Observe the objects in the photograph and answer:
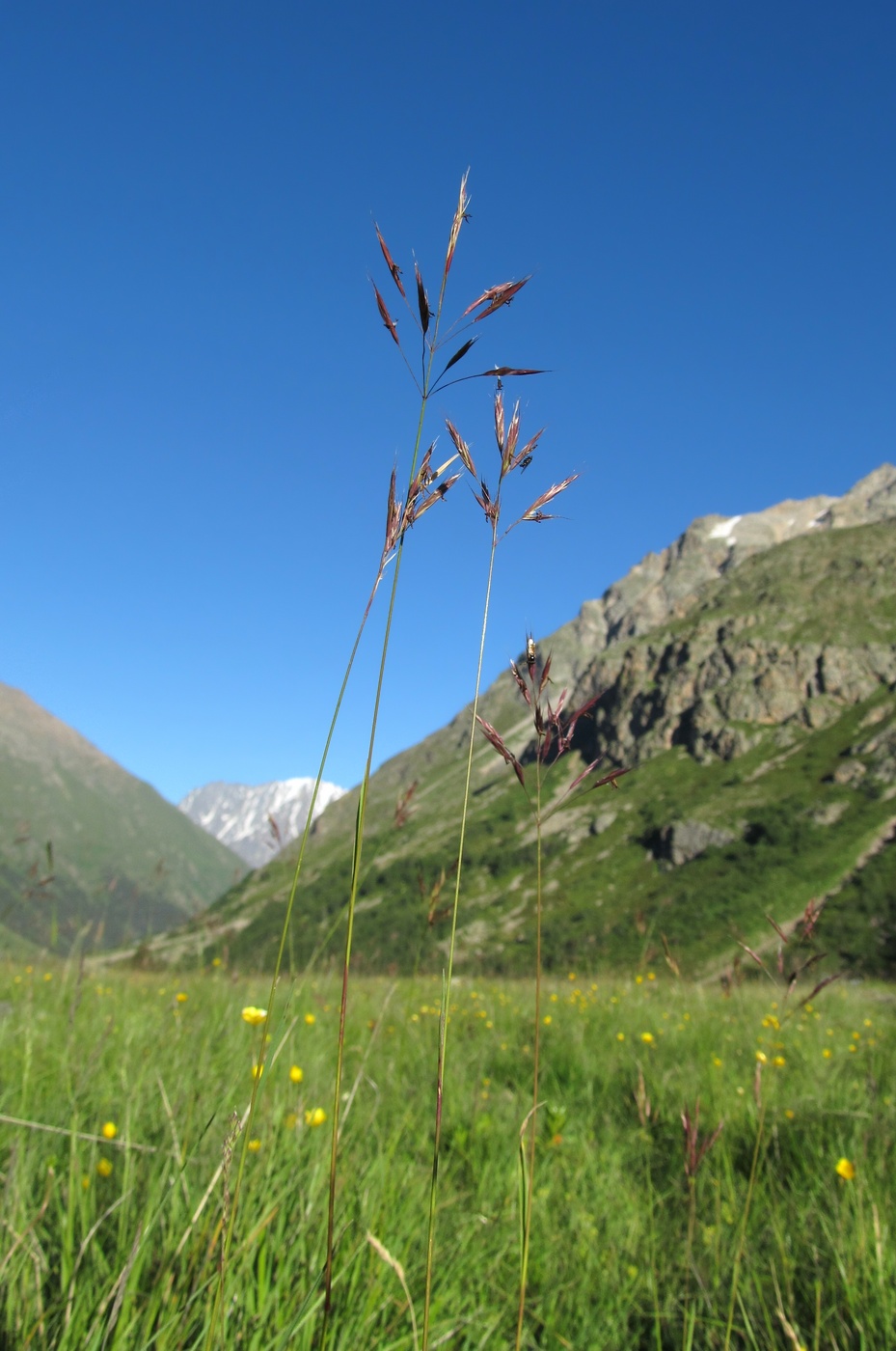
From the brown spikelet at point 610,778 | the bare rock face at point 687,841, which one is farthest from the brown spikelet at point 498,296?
the bare rock face at point 687,841

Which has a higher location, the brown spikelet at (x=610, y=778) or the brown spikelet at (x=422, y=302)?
the brown spikelet at (x=422, y=302)

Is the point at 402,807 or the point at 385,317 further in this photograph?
the point at 402,807

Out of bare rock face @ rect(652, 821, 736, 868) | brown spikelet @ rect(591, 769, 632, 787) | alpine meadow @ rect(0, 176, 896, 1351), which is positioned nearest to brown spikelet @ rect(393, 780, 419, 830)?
alpine meadow @ rect(0, 176, 896, 1351)

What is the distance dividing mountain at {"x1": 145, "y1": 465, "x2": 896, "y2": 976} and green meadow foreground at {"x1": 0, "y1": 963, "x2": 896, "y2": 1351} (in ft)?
257

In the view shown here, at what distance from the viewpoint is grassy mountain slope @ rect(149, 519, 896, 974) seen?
331 feet

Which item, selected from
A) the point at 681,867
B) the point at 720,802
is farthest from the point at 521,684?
the point at 720,802

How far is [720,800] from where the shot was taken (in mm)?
127688

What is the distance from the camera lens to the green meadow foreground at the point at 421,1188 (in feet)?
5.72

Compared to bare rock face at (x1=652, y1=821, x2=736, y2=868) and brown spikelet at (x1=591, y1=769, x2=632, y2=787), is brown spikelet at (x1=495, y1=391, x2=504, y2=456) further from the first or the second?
bare rock face at (x1=652, y1=821, x2=736, y2=868)

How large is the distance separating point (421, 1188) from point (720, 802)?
5288 inches

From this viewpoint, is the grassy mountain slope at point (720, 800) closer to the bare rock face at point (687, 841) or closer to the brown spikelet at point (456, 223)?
the bare rock face at point (687, 841)

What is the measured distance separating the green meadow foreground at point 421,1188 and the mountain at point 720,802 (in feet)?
257

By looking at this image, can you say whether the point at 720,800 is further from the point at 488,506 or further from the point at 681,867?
the point at 488,506

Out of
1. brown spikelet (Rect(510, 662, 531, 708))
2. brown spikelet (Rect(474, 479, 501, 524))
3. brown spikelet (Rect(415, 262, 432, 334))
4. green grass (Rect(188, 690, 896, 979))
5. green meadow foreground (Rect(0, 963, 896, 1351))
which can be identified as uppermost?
brown spikelet (Rect(415, 262, 432, 334))
